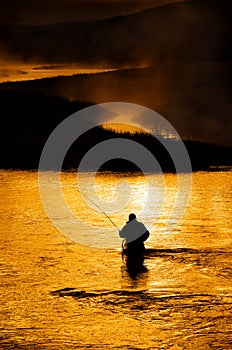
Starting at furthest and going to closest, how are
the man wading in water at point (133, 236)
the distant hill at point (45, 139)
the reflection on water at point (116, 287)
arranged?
the distant hill at point (45, 139)
the man wading in water at point (133, 236)
the reflection on water at point (116, 287)

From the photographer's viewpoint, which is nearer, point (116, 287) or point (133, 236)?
point (116, 287)

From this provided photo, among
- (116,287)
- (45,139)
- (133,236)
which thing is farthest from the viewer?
(45,139)

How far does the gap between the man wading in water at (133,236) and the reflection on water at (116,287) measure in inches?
13.0

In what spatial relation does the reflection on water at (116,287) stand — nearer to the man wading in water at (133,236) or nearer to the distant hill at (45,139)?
the man wading in water at (133,236)

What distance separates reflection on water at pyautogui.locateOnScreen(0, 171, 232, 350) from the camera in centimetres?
1777

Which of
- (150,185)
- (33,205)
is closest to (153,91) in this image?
(150,185)

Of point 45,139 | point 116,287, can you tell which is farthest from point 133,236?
point 45,139

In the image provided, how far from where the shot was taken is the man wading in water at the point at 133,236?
23.4 metres

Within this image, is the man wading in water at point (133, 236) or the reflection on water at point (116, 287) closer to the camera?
the reflection on water at point (116, 287)

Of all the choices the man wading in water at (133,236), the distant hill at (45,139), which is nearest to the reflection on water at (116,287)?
the man wading in water at (133,236)

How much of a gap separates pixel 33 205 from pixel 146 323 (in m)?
14.3

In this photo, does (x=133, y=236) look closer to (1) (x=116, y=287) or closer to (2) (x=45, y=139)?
(1) (x=116, y=287)

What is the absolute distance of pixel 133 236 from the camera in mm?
23453

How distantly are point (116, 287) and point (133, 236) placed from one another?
7.73ft
